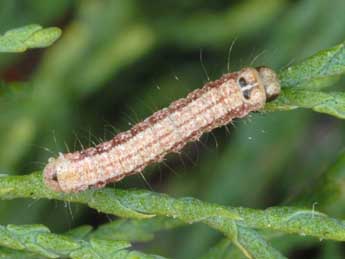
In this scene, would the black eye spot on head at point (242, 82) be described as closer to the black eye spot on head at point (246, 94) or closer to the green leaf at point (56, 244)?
the black eye spot on head at point (246, 94)

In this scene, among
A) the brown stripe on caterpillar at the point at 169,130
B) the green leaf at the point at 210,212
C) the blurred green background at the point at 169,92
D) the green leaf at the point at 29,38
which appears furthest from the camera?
the blurred green background at the point at 169,92

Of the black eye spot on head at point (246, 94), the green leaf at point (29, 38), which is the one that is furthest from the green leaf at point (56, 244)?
the black eye spot on head at point (246, 94)

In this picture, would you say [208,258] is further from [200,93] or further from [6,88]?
[6,88]

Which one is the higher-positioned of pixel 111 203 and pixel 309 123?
pixel 111 203

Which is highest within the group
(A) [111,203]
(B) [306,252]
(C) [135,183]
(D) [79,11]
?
(D) [79,11]

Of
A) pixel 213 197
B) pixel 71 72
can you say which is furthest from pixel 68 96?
pixel 213 197

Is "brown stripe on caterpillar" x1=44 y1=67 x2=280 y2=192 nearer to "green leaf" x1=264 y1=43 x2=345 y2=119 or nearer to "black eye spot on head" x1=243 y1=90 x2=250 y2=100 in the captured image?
"black eye spot on head" x1=243 y1=90 x2=250 y2=100

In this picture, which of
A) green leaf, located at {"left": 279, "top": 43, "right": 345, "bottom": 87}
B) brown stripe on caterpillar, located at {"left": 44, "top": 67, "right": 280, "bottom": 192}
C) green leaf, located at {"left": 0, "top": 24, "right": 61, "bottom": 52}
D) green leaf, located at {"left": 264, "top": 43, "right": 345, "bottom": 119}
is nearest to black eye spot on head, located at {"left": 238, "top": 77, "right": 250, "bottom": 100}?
brown stripe on caterpillar, located at {"left": 44, "top": 67, "right": 280, "bottom": 192}
